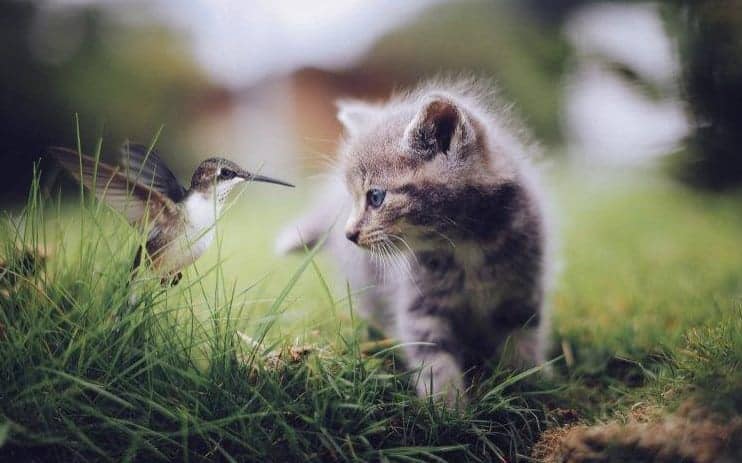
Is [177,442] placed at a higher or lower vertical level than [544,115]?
lower

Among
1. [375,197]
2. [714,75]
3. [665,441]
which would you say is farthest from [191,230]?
[714,75]

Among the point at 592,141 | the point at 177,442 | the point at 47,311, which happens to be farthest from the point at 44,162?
the point at 592,141

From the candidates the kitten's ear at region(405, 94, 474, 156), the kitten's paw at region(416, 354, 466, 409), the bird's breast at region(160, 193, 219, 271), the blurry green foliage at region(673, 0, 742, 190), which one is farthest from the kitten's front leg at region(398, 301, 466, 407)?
the blurry green foliage at region(673, 0, 742, 190)

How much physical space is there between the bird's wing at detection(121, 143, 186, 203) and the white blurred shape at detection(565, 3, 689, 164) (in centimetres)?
86

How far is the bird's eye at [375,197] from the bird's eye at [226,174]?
335 mm

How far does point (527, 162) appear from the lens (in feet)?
5.60

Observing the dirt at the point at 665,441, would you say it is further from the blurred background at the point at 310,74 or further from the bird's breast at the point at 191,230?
the bird's breast at the point at 191,230

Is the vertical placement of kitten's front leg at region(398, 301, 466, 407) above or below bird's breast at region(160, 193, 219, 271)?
below

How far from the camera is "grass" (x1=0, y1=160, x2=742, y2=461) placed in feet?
3.59

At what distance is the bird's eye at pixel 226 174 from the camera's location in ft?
4.02

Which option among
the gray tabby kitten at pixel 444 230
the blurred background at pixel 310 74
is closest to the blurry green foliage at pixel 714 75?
the blurred background at pixel 310 74

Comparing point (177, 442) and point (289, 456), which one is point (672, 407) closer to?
point (289, 456)

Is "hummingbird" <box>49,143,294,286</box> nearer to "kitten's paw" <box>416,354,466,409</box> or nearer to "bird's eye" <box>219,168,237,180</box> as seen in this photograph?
"bird's eye" <box>219,168,237,180</box>

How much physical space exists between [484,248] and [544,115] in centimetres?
83
